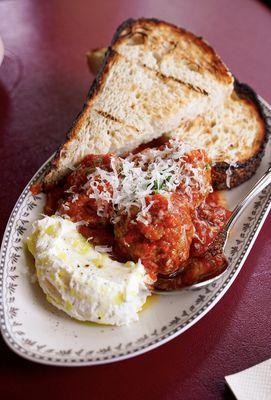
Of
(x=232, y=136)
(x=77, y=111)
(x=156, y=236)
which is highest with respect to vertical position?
(x=232, y=136)

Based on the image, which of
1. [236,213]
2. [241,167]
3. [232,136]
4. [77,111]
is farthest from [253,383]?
[77,111]

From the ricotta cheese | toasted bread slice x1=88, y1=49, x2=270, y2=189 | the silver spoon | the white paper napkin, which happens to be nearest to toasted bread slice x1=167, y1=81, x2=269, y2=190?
toasted bread slice x1=88, y1=49, x2=270, y2=189

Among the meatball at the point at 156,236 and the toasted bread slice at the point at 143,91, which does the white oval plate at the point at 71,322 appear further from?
the toasted bread slice at the point at 143,91

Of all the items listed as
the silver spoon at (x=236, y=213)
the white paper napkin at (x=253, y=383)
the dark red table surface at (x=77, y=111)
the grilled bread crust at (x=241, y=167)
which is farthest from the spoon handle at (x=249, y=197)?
the white paper napkin at (x=253, y=383)

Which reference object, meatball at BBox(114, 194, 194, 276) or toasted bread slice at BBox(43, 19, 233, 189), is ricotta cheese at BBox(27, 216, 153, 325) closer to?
meatball at BBox(114, 194, 194, 276)

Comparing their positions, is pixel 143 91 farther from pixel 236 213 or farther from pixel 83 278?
pixel 83 278

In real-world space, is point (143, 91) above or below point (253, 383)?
above
